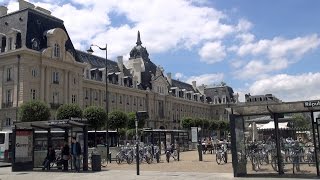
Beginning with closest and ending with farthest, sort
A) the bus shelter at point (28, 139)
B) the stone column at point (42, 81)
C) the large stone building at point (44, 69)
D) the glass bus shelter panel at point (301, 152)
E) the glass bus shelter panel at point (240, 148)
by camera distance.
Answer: the glass bus shelter panel at point (301, 152)
the glass bus shelter panel at point (240, 148)
the bus shelter at point (28, 139)
the large stone building at point (44, 69)
the stone column at point (42, 81)

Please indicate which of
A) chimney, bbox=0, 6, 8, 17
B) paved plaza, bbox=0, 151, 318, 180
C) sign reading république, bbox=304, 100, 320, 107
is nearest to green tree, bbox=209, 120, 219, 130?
chimney, bbox=0, 6, 8, 17

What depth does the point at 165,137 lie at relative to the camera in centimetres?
4266

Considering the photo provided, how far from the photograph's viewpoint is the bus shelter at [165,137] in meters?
42.2

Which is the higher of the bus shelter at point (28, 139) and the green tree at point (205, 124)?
the green tree at point (205, 124)

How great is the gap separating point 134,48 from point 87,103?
97.9 ft

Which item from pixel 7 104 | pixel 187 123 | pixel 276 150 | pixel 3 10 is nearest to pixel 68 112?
pixel 7 104

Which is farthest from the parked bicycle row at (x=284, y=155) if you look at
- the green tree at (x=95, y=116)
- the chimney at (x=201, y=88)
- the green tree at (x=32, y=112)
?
the chimney at (x=201, y=88)

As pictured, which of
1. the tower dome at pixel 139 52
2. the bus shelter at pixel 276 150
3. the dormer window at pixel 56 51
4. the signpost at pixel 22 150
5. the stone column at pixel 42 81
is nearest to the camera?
the bus shelter at pixel 276 150

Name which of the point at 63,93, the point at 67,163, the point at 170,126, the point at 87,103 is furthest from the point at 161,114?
the point at 67,163

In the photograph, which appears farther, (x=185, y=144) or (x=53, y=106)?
(x=53, y=106)

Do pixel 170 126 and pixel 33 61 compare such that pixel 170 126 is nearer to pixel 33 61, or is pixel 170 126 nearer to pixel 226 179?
pixel 33 61

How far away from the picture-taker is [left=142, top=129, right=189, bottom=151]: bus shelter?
42.2 m

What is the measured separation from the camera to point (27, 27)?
5553cm

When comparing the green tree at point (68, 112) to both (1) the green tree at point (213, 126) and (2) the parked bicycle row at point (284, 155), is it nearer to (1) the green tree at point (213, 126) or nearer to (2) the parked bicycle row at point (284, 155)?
(2) the parked bicycle row at point (284, 155)
